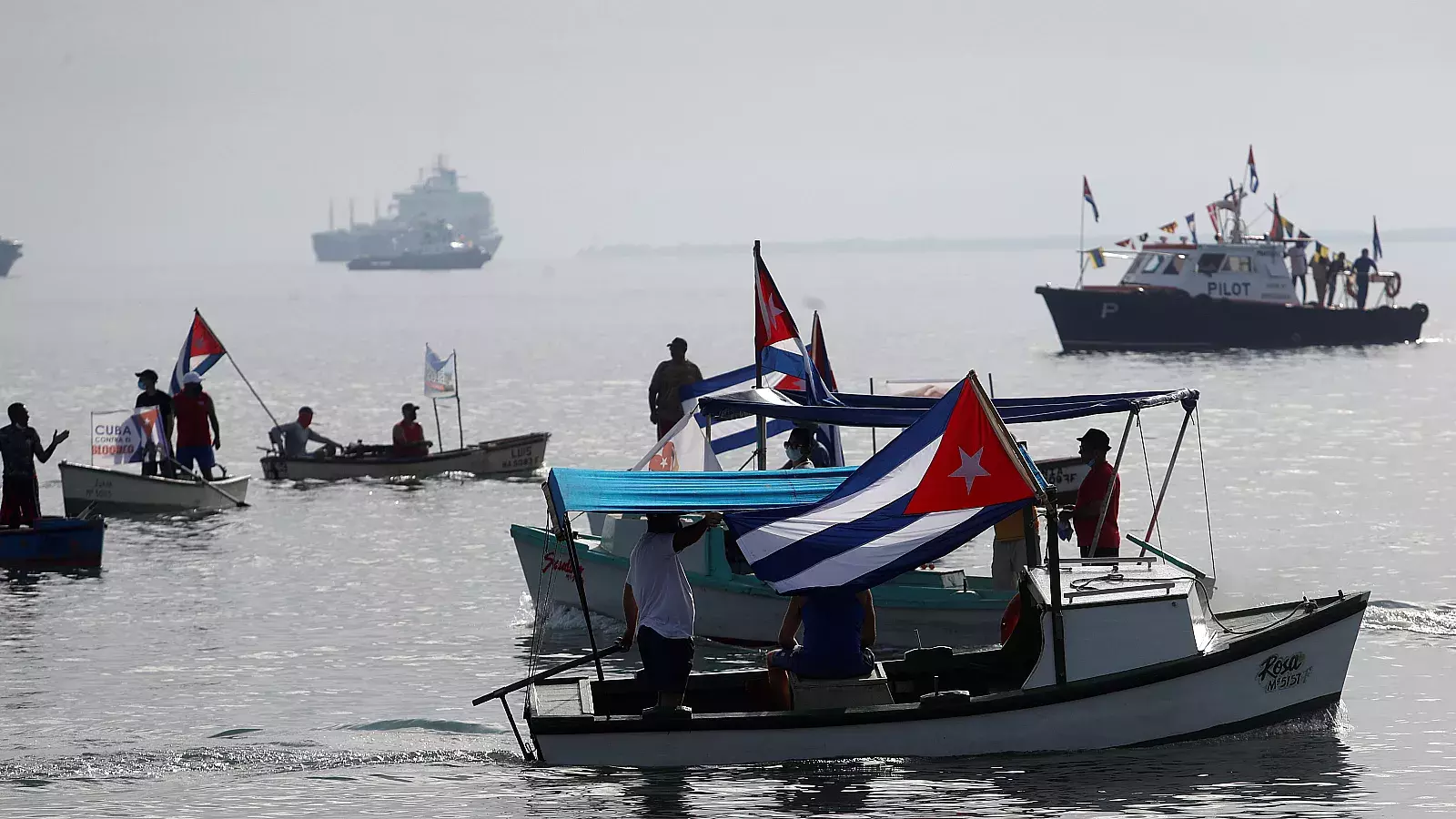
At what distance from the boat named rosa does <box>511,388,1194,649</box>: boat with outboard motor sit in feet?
145

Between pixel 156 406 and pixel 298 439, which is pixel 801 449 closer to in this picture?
pixel 156 406

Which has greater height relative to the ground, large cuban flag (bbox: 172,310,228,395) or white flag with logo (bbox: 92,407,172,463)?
large cuban flag (bbox: 172,310,228,395)

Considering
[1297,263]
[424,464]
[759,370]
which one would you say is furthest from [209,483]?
[1297,263]

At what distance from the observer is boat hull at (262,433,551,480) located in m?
30.7

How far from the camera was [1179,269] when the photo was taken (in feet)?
201

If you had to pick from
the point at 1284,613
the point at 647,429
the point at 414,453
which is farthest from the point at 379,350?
the point at 1284,613

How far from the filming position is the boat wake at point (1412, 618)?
698 inches

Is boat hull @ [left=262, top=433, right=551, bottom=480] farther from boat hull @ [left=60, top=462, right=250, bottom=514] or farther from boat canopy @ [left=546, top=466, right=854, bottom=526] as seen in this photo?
boat canopy @ [left=546, top=466, right=854, bottom=526]

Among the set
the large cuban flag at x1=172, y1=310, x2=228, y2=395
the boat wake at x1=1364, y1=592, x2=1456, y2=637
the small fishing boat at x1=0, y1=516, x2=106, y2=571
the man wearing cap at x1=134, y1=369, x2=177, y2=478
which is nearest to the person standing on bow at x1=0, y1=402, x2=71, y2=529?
the small fishing boat at x1=0, y1=516, x2=106, y2=571

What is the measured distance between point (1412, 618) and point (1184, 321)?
43.5 metres

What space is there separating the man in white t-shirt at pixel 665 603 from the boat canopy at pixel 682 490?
169 millimetres

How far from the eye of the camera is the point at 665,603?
497 inches

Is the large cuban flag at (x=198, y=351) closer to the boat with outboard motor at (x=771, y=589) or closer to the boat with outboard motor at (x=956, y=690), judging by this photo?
the boat with outboard motor at (x=771, y=589)

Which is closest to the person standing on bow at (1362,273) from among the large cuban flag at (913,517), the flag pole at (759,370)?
the flag pole at (759,370)
